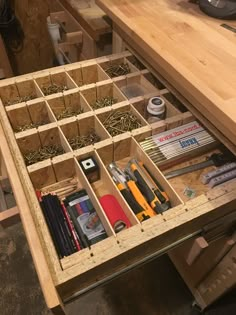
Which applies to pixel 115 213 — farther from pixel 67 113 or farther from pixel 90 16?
pixel 90 16

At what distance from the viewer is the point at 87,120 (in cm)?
83

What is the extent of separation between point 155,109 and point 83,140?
10.0 inches

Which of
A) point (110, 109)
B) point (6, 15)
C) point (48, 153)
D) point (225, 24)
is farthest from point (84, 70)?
point (6, 15)

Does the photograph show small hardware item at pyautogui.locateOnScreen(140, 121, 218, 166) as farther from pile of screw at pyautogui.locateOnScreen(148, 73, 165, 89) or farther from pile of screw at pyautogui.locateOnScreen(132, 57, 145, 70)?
pile of screw at pyautogui.locateOnScreen(132, 57, 145, 70)

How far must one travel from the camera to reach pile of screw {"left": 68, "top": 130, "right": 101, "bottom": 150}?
85cm

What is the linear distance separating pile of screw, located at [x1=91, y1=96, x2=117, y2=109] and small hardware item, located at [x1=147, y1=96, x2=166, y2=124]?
0.49ft

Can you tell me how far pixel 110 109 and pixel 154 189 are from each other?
30cm

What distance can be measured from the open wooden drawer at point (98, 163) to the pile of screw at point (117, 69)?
0.05ft

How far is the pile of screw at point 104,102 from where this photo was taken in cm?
93

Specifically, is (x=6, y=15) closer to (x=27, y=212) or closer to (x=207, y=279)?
(x=27, y=212)

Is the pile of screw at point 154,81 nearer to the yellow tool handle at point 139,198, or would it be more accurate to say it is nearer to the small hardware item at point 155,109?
the small hardware item at point 155,109

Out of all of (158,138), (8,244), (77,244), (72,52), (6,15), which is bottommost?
(77,244)

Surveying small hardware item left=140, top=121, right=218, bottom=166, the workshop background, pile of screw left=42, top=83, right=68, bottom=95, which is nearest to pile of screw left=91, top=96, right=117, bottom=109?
pile of screw left=42, top=83, right=68, bottom=95

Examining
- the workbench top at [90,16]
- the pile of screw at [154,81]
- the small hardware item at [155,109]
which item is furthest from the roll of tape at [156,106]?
the workbench top at [90,16]
